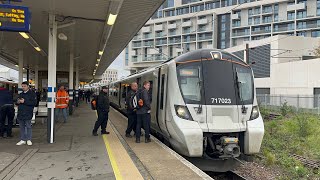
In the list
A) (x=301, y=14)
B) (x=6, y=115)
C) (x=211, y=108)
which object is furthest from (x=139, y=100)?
(x=301, y=14)

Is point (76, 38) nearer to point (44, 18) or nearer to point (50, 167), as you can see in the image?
point (44, 18)

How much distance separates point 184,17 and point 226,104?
7362 centimetres

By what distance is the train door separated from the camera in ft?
26.8

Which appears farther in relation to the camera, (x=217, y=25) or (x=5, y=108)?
(x=217, y=25)

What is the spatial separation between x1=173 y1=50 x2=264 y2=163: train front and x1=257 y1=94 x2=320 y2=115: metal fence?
17.2 metres

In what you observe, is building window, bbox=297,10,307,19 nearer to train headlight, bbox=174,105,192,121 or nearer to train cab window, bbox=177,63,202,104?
train cab window, bbox=177,63,202,104

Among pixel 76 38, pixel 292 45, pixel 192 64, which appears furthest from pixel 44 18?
pixel 292 45

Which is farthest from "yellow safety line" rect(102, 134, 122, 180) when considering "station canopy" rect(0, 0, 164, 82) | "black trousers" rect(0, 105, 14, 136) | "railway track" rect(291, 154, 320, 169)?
"railway track" rect(291, 154, 320, 169)

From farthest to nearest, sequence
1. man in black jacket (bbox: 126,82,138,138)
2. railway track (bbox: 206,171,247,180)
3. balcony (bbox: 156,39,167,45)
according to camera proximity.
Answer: balcony (bbox: 156,39,167,45)
man in black jacket (bbox: 126,82,138,138)
railway track (bbox: 206,171,247,180)

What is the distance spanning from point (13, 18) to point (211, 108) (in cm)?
475

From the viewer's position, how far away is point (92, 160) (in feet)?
22.6

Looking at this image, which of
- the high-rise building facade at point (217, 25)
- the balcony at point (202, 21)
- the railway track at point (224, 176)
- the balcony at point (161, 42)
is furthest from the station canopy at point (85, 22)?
the balcony at point (161, 42)

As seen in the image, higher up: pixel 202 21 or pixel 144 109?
pixel 202 21

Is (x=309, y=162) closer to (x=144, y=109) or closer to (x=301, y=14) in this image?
(x=144, y=109)
